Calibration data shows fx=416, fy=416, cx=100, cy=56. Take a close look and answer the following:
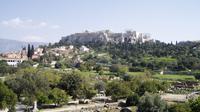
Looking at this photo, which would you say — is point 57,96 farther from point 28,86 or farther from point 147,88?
point 147,88

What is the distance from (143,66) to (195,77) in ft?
66.9

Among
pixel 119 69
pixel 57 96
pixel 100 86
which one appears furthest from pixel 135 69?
pixel 57 96

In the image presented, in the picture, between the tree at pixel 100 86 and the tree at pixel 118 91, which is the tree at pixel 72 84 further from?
the tree at pixel 100 86

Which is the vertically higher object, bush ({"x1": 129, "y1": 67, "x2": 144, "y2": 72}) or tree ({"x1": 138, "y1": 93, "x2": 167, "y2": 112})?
tree ({"x1": 138, "y1": 93, "x2": 167, "y2": 112})

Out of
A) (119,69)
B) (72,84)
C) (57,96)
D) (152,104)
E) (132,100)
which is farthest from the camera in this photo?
(119,69)

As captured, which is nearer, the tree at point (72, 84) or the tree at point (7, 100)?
the tree at point (7, 100)

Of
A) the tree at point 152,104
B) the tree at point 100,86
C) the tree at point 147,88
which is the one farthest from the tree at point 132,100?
the tree at point 100,86

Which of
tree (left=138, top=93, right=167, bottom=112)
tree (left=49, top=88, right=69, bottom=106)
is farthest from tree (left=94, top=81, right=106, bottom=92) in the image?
tree (left=138, top=93, right=167, bottom=112)

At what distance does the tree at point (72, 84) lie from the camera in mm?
48438

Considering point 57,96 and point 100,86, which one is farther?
point 100,86

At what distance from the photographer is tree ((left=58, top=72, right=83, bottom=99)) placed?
48.4 m

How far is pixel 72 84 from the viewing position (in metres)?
49.1

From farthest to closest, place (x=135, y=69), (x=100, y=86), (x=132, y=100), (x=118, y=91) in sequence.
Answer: (x=135, y=69)
(x=100, y=86)
(x=118, y=91)
(x=132, y=100)

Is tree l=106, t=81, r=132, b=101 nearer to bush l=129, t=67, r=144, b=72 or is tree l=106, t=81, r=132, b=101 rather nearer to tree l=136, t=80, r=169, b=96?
tree l=136, t=80, r=169, b=96
